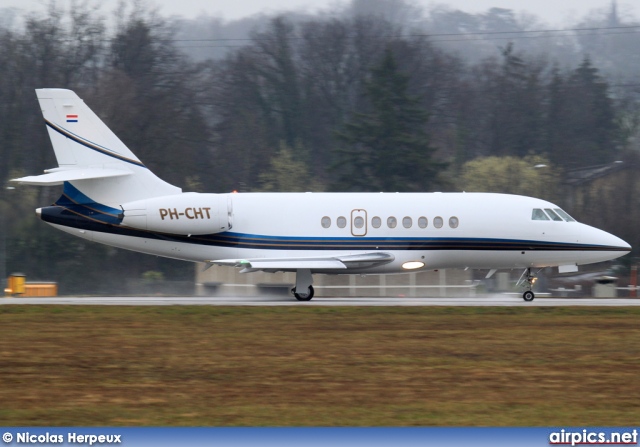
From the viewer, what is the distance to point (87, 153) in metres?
32.4

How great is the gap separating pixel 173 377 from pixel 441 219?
17151 mm

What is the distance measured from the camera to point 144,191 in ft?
107

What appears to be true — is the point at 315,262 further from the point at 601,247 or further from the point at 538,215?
the point at 601,247

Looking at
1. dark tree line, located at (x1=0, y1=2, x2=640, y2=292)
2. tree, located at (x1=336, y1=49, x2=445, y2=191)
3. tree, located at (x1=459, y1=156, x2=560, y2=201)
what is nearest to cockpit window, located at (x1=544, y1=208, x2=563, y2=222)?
tree, located at (x1=459, y1=156, x2=560, y2=201)

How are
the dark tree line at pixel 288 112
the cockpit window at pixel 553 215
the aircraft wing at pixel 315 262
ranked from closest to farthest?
1. the aircraft wing at pixel 315 262
2. the cockpit window at pixel 553 215
3. the dark tree line at pixel 288 112

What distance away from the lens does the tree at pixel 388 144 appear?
64.6 m

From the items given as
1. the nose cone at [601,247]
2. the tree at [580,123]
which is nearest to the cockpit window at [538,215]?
the nose cone at [601,247]

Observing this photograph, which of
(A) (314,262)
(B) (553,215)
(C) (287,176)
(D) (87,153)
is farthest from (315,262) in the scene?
(C) (287,176)

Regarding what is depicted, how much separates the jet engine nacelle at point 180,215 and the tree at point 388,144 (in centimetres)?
3293

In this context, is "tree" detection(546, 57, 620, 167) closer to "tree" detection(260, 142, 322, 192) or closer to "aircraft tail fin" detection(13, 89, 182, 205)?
"tree" detection(260, 142, 322, 192)

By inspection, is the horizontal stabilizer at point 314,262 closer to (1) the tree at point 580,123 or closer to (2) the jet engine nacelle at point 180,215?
(2) the jet engine nacelle at point 180,215

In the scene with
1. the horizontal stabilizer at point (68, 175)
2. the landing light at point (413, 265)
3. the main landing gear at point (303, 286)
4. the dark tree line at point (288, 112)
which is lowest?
the main landing gear at point (303, 286)

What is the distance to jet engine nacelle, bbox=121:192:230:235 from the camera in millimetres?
31812

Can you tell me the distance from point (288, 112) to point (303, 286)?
52.9m
